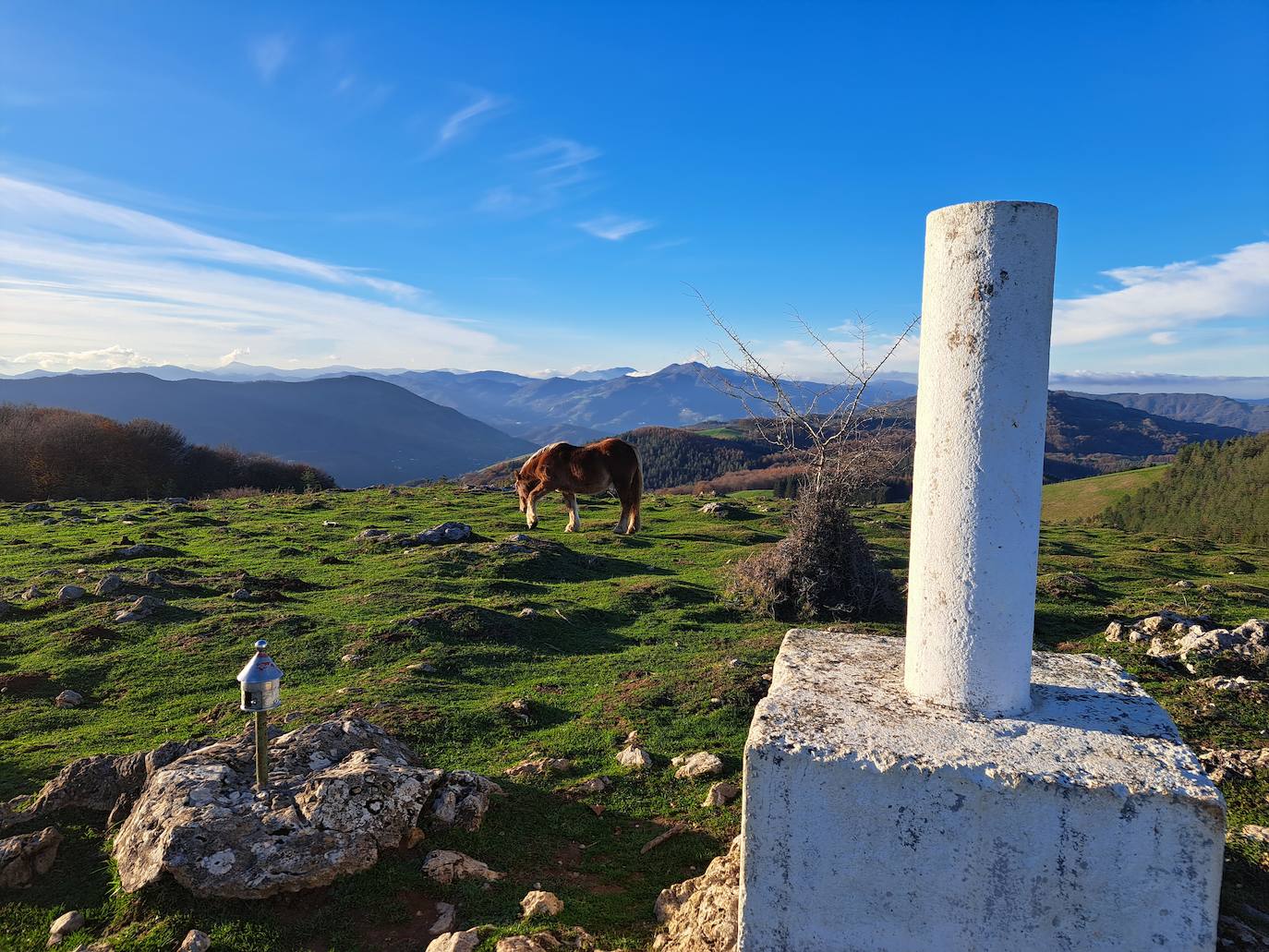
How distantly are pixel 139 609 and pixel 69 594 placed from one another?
1.98 m

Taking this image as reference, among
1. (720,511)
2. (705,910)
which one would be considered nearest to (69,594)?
(705,910)

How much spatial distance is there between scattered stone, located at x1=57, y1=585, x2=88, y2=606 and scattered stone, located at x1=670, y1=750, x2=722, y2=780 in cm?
1128

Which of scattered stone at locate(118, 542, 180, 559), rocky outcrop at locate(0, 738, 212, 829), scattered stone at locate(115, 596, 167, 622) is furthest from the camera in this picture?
scattered stone at locate(118, 542, 180, 559)

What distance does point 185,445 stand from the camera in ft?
180

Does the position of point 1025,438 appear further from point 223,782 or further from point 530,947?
point 223,782

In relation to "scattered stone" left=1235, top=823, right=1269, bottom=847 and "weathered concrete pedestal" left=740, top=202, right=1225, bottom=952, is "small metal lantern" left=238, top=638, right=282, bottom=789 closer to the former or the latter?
"weathered concrete pedestal" left=740, top=202, right=1225, bottom=952

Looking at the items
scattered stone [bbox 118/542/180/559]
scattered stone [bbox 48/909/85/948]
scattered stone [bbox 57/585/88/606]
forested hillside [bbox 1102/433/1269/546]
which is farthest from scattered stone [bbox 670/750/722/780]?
forested hillside [bbox 1102/433/1269/546]

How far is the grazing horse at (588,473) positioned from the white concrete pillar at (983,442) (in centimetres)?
1332

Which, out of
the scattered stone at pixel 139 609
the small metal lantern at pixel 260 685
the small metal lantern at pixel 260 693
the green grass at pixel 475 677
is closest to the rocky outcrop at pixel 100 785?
the green grass at pixel 475 677

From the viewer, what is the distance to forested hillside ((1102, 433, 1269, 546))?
62.2 metres

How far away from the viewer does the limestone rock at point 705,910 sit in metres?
4.38

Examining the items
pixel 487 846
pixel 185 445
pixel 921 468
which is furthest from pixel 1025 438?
pixel 185 445

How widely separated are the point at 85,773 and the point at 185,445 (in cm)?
5745

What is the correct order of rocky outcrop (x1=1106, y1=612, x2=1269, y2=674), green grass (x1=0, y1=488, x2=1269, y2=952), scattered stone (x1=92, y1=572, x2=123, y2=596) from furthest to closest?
1. scattered stone (x1=92, y1=572, x2=123, y2=596)
2. rocky outcrop (x1=1106, y1=612, x2=1269, y2=674)
3. green grass (x1=0, y1=488, x2=1269, y2=952)
